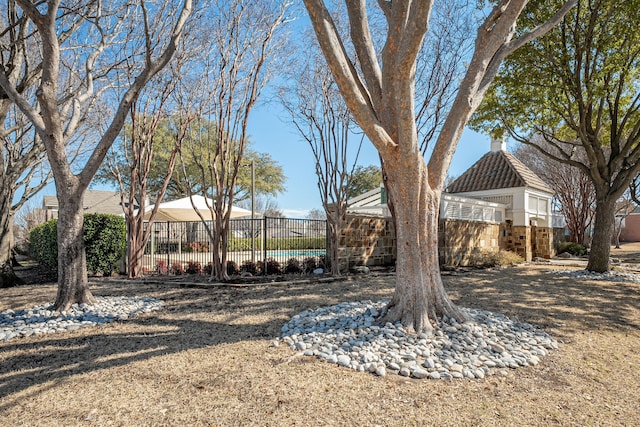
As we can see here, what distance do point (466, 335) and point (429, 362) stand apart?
83cm

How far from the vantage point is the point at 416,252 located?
3812 mm

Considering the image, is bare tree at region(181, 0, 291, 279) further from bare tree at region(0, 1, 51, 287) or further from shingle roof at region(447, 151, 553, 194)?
shingle roof at region(447, 151, 553, 194)

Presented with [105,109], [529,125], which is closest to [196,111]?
[105,109]

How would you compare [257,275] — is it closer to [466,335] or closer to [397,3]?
[466,335]

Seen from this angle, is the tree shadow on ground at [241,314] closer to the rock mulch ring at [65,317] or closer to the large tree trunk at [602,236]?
the rock mulch ring at [65,317]

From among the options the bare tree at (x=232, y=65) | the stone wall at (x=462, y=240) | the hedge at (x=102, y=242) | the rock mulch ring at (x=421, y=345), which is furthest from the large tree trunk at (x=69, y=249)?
the stone wall at (x=462, y=240)

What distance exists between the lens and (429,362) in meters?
2.93

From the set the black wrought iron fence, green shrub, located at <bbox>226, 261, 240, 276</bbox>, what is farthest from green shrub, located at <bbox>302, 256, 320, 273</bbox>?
green shrub, located at <bbox>226, 261, 240, 276</bbox>

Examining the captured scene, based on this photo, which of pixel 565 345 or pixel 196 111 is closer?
pixel 565 345

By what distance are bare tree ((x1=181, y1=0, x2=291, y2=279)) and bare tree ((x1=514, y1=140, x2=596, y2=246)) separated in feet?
58.7

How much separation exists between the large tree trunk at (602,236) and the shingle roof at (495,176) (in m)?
4.41

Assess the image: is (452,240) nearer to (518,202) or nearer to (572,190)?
(518,202)

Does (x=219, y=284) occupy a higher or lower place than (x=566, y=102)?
lower

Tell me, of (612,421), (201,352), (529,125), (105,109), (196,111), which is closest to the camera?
(612,421)
